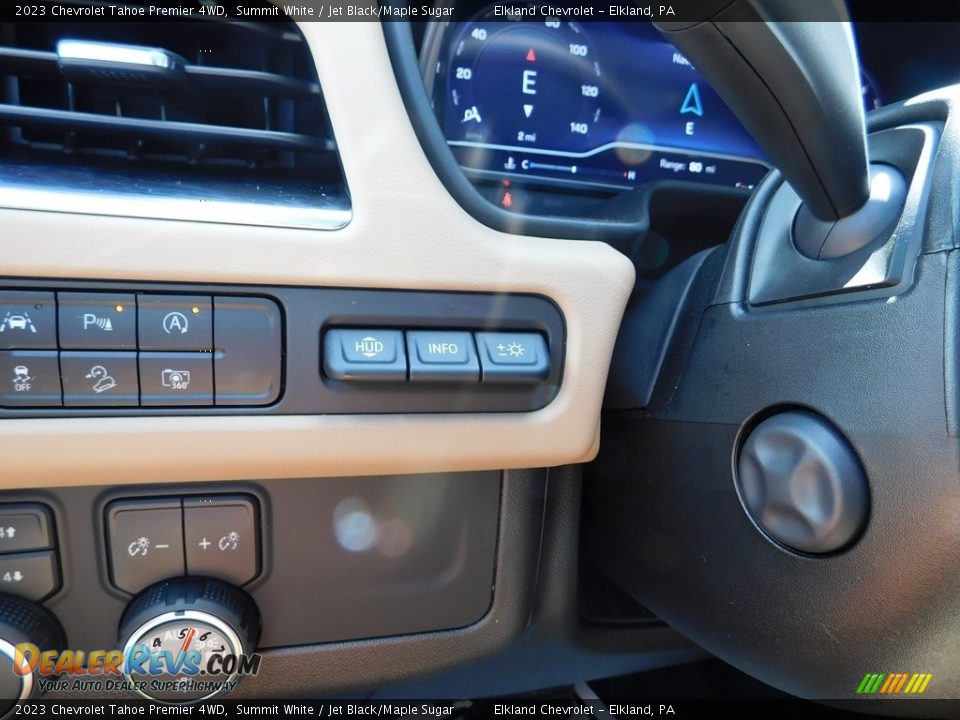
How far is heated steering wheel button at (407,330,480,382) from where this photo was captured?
1.58 ft

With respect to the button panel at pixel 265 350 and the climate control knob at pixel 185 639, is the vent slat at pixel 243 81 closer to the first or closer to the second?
the button panel at pixel 265 350

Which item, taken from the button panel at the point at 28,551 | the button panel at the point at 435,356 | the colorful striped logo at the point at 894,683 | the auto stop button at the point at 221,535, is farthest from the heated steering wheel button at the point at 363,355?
the colorful striped logo at the point at 894,683

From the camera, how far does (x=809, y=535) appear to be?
433 mm

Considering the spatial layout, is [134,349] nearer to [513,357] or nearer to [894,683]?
[513,357]

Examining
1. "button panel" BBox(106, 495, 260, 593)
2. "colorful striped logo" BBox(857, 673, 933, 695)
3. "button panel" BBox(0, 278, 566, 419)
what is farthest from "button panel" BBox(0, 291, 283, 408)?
"colorful striped logo" BBox(857, 673, 933, 695)

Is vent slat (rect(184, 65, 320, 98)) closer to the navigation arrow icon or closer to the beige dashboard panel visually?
the beige dashboard panel

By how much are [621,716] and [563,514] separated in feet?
1.11

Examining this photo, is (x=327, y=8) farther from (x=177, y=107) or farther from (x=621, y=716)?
(x=621, y=716)

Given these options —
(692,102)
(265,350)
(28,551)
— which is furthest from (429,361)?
(692,102)

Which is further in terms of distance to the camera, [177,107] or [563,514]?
[563,514]

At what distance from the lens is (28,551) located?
1.72 feet

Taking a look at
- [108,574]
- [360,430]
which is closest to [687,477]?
[360,430]

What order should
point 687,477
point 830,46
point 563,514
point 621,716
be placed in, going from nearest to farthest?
point 830,46, point 687,477, point 563,514, point 621,716

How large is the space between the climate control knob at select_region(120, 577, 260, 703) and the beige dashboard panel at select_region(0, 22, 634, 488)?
10 centimetres
